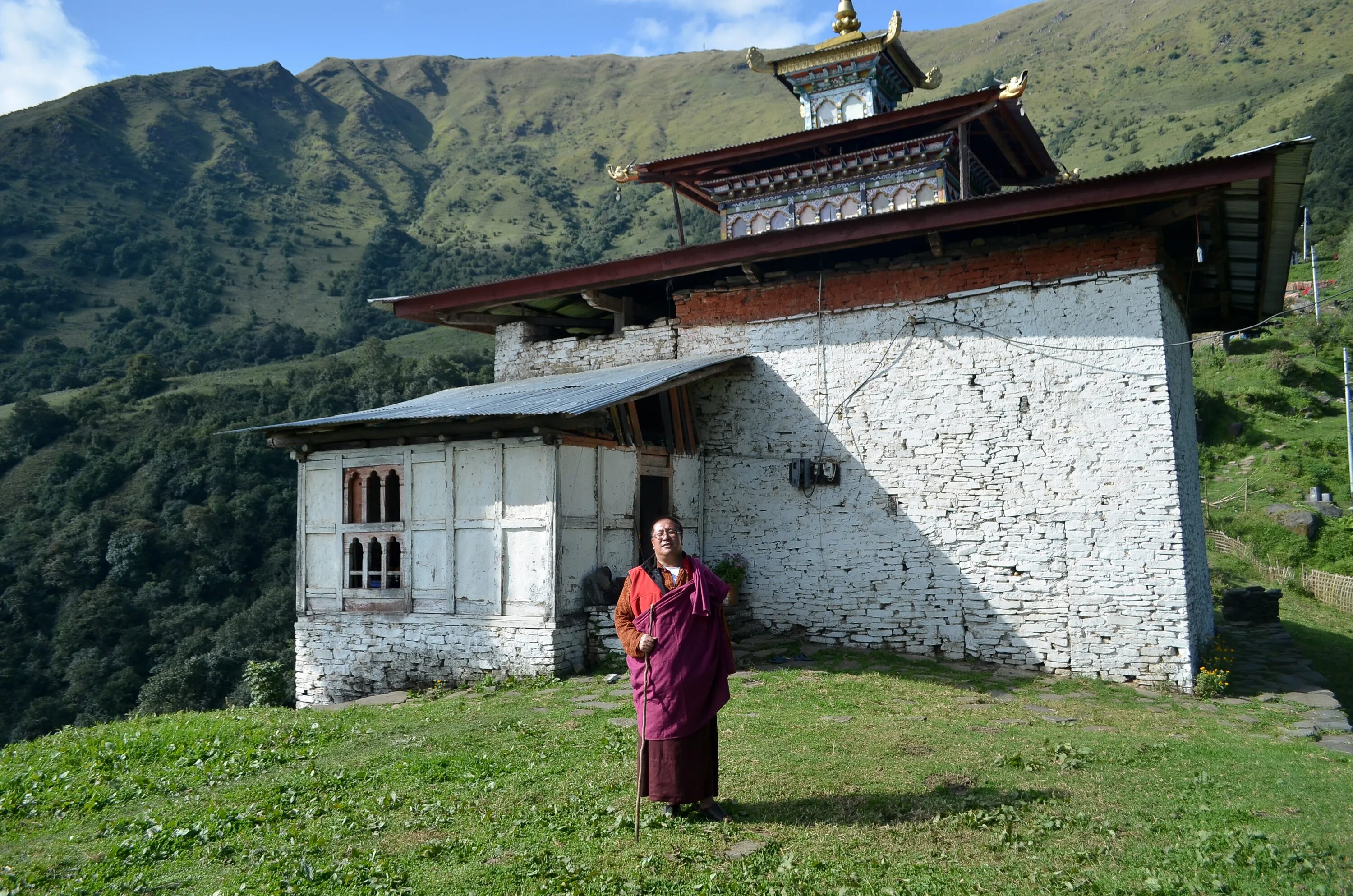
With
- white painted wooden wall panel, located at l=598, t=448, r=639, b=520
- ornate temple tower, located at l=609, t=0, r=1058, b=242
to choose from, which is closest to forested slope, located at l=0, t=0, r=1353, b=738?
white painted wooden wall panel, located at l=598, t=448, r=639, b=520

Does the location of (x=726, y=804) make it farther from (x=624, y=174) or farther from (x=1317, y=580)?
(x=1317, y=580)

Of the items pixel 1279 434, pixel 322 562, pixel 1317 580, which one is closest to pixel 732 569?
pixel 322 562

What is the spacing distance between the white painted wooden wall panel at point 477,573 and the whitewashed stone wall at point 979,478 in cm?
314

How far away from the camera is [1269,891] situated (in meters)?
4.11

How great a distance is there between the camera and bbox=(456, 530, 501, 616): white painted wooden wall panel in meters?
10.5

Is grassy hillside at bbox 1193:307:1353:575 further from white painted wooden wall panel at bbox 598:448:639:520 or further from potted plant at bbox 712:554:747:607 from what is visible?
white painted wooden wall panel at bbox 598:448:639:520

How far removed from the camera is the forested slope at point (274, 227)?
33281mm

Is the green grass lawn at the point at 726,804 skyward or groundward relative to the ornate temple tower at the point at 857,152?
groundward

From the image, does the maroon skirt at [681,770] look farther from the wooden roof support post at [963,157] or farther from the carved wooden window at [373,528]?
the wooden roof support post at [963,157]

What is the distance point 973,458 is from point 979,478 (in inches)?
9.6

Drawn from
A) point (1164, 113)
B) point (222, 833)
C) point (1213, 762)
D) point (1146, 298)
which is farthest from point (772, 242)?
point (1164, 113)

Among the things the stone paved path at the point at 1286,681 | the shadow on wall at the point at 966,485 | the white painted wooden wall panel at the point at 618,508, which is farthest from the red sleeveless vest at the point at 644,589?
the shadow on wall at the point at 966,485

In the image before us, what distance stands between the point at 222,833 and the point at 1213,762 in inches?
249

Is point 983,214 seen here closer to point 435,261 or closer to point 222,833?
point 222,833
